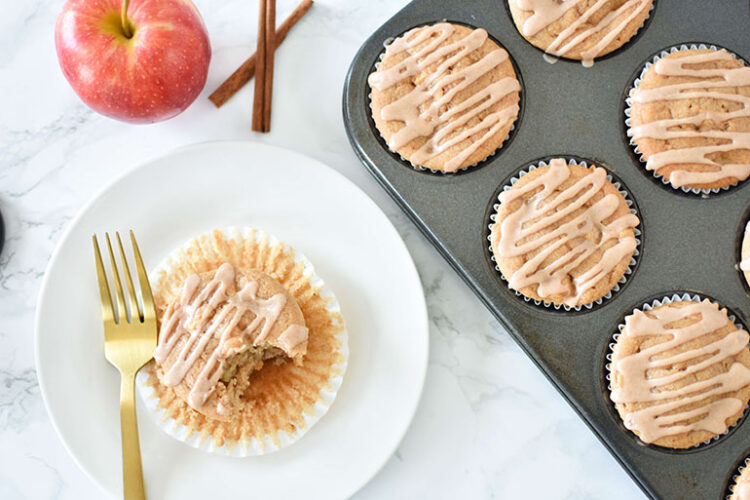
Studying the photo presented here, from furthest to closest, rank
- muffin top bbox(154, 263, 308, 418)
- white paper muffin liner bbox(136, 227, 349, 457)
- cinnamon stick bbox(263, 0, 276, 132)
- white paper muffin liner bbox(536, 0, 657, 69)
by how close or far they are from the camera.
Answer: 1. cinnamon stick bbox(263, 0, 276, 132)
2. white paper muffin liner bbox(536, 0, 657, 69)
3. white paper muffin liner bbox(136, 227, 349, 457)
4. muffin top bbox(154, 263, 308, 418)

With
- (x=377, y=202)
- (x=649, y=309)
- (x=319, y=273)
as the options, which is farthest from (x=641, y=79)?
(x=319, y=273)

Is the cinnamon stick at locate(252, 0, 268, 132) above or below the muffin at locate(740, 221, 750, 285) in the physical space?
above

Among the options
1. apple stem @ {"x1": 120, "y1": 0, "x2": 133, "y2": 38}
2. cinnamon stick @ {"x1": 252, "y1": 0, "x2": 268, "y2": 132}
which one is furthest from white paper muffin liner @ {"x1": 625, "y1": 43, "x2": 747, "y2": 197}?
apple stem @ {"x1": 120, "y1": 0, "x2": 133, "y2": 38}

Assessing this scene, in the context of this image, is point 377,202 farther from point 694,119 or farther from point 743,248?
point 743,248

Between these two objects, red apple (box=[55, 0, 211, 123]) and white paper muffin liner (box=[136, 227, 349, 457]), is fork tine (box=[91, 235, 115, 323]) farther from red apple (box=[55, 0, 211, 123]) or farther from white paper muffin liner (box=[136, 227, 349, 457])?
red apple (box=[55, 0, 211, 123])

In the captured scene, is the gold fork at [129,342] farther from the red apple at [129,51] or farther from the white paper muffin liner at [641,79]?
the white paper muffin liner at [641,79]

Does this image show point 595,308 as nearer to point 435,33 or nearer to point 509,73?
point 509,73

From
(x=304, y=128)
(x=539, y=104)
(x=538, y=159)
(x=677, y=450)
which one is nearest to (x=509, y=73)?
(x=539, y=104)
